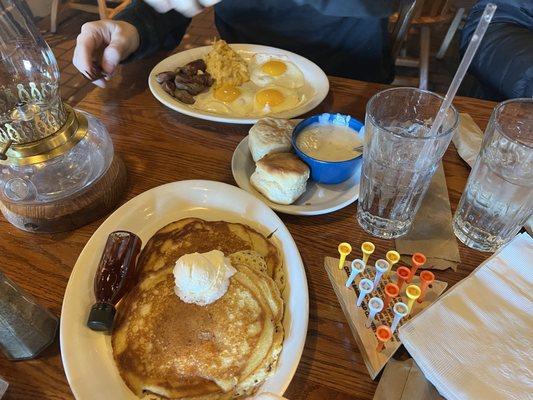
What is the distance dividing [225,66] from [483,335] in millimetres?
1160

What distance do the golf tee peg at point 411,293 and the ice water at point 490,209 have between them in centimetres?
27

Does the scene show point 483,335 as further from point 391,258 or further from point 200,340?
point 200,340

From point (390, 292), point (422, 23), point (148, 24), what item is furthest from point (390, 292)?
point (422, 23)

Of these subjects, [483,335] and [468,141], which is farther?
[468,141]

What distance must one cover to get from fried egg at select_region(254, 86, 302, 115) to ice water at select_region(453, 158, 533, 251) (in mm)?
692

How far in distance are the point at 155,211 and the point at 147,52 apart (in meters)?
0.78

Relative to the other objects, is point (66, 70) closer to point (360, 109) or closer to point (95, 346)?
point (360, 109)

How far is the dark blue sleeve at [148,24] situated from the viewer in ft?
4.90

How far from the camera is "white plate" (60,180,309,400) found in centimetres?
73

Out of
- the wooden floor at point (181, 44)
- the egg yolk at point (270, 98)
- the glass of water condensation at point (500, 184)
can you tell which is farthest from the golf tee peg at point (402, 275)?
the wooden floor at point (181, 44)

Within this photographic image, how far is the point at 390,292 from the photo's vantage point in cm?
81

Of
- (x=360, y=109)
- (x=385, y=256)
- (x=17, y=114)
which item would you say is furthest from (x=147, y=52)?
(x=385, y=256)

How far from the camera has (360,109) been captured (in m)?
1.35

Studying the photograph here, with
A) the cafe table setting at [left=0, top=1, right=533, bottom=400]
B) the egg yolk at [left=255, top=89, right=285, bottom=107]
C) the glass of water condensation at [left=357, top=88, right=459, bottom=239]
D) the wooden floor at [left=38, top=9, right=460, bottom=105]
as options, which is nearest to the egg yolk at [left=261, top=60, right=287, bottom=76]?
the egg yolk at [left=255, top=89, right=285, bottom=107]
